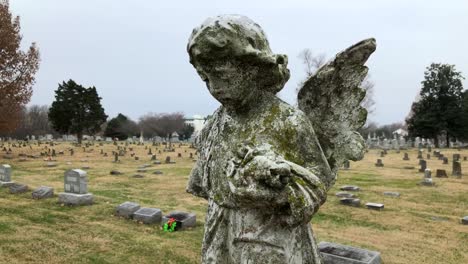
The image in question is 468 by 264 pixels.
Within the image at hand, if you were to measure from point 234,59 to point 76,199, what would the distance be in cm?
1332

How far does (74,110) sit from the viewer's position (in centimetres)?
5712

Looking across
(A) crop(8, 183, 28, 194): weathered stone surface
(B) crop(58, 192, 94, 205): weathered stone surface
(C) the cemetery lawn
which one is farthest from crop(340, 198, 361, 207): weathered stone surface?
(A) crop(8, 183, 28, 194): weathered stone surface

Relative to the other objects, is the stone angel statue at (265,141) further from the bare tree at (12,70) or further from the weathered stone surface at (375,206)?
the bare tree at (12,70)

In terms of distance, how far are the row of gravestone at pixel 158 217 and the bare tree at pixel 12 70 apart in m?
23.5

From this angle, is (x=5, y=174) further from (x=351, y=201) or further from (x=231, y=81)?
(x=231, y=81)

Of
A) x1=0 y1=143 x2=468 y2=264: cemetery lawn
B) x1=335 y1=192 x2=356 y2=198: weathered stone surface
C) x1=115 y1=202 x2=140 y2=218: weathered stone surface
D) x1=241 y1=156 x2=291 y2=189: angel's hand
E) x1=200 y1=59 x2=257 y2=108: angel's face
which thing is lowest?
x1=0 y1=143 x2=468 y2=264: cemetery lawn

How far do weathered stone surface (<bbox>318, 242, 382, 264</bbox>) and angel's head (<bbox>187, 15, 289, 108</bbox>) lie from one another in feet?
20.6

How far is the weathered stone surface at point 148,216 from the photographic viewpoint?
38.0ft

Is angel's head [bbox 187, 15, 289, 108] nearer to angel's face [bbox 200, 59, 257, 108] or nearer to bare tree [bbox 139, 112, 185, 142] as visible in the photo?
angel's face [bbox 200, 59, 257, 108]

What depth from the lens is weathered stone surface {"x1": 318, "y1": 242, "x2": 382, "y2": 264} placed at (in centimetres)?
753

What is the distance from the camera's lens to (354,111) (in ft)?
7.72

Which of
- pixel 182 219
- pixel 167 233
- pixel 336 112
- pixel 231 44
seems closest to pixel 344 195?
pixel 182 219

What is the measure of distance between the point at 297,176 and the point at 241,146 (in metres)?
0.33

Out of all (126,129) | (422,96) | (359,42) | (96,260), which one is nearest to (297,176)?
(359,42)
